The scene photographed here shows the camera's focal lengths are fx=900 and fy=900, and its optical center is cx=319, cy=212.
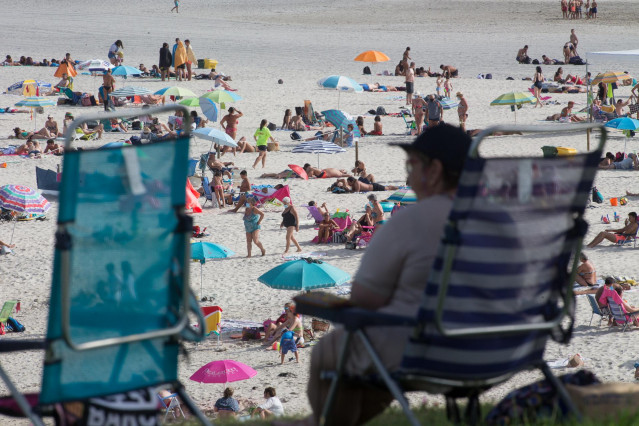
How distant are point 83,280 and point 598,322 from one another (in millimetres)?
10393

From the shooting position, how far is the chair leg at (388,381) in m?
2.55

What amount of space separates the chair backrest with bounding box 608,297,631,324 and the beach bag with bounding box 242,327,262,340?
14.6ft

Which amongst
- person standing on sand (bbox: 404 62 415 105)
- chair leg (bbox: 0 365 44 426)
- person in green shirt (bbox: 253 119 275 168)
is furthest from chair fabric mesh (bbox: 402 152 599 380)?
person standing on sand (bbox: 404 62 415 105)

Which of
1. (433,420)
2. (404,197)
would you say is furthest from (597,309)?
(433,420)

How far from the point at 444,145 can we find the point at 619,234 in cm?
1335

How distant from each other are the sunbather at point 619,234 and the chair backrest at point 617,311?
4038 millimetres

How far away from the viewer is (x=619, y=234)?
15.3 metres

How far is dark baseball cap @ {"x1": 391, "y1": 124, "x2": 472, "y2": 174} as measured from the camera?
2797 millimetres

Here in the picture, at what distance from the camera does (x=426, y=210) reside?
8.86 ft

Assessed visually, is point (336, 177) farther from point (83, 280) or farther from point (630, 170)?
point (83, 280)

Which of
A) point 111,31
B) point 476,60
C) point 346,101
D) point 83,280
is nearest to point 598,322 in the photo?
point 83,280

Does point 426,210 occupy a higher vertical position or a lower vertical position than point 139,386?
higher

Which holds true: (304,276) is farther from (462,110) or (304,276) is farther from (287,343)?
(462,110)

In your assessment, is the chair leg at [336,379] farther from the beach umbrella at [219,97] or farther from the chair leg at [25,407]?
the beach umbrella at [219,97]
